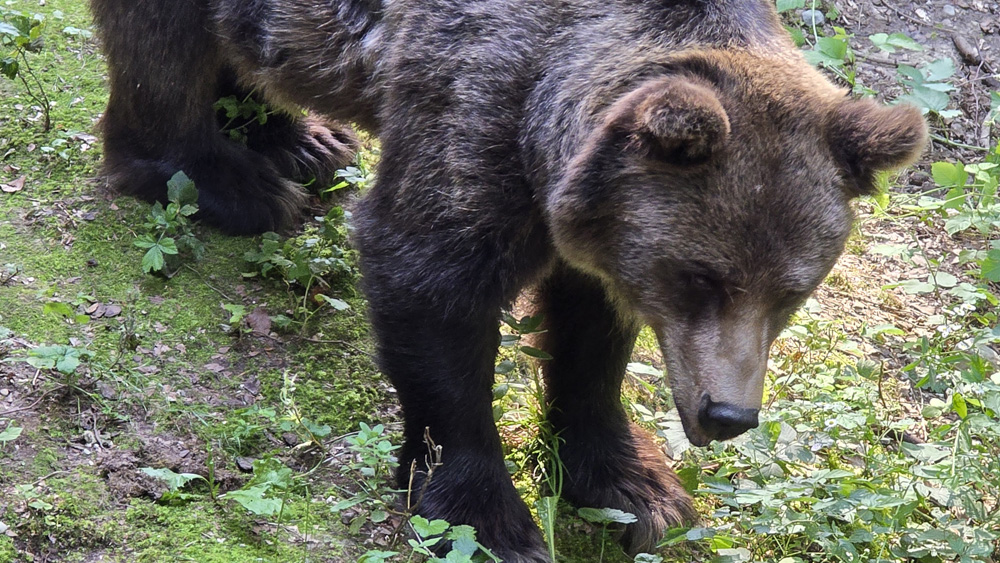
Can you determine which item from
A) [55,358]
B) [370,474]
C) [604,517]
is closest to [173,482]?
[55,358]

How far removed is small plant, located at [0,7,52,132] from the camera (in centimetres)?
549

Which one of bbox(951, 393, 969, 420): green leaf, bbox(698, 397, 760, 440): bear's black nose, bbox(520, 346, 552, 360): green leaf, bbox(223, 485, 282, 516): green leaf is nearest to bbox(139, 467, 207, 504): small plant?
bbox(223, 485, 282, 516): green leaf

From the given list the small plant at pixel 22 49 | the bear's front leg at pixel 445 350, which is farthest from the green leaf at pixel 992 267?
the small plant at pixel 22 49

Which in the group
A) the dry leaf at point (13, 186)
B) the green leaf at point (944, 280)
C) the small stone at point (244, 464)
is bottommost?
the small stone at point (244, 464)

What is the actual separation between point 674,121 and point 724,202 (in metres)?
0.36

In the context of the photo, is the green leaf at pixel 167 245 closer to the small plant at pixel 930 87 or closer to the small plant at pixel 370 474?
the small plant at pixel 370 474

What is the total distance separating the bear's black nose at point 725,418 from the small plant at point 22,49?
13.0 ft

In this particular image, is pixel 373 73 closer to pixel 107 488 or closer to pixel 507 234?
pixel 507 234

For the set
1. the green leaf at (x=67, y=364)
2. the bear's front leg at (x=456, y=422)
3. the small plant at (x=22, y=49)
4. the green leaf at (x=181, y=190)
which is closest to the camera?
the green leaf at (x=67, y=364)

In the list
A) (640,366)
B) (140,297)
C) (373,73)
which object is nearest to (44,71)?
(140,297)

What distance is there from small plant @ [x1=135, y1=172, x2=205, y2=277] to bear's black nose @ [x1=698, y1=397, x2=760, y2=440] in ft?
8.54

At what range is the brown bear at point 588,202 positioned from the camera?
3.57m

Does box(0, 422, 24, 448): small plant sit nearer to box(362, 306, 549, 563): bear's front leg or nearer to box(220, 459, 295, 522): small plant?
box(220, 459, 295, 522): small plant

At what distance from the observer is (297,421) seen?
4.42 meters
